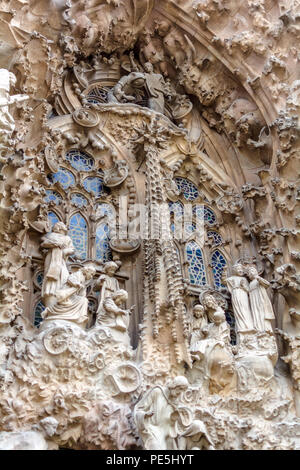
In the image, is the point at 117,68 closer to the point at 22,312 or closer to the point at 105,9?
→ the point at 105,9

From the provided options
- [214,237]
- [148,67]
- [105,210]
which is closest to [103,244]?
[105,210]

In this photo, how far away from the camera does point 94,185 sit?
9227 millimetres

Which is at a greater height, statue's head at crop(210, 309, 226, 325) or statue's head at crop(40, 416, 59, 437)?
statue's head at crop(210, 309, 226, 325)

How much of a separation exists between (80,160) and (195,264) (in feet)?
7.10

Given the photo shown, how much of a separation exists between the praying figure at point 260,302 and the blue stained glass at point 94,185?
231cm

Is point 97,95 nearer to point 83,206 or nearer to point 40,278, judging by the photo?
point 83,206

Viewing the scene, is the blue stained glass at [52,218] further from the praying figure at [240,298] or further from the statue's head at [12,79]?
the praying figure at [240,298]

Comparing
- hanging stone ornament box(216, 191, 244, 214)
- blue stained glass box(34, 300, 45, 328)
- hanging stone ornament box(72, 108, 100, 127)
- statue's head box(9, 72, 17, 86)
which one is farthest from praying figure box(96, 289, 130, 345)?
hanging stone ornament box(72, 108, 100, 127)

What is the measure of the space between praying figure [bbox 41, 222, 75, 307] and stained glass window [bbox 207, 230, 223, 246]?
2486 millimetres

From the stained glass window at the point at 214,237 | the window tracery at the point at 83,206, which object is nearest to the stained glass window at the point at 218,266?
the stained glass window at the point at 214,237

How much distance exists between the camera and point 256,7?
9.98 metres

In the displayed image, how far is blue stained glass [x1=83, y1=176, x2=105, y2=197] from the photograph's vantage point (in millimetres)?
A: 9125

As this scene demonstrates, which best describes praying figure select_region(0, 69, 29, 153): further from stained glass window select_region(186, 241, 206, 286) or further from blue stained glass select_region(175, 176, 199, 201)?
blue stained glass select_region(175, 176, 199, 201)

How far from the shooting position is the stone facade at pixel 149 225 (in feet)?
21.7
